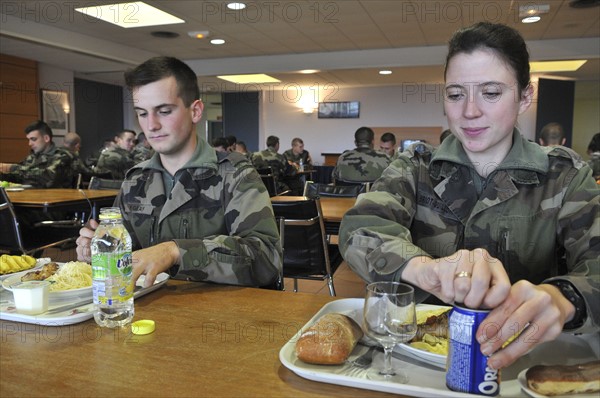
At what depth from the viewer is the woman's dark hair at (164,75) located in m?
1.63

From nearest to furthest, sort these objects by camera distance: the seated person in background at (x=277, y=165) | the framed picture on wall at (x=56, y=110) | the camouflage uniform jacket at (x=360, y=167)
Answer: the camouflage uniform jacket at (x=360, y=167), the seated person in background at (x=277, y=165), the framed picture on wall at (x=56, y=110)

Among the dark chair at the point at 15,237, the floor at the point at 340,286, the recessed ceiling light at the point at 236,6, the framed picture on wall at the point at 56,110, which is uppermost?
the recessed ceiling light at the point at 236,6

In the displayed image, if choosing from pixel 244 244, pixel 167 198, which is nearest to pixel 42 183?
pixel 167 198

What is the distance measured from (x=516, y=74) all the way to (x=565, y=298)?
2.05 feet

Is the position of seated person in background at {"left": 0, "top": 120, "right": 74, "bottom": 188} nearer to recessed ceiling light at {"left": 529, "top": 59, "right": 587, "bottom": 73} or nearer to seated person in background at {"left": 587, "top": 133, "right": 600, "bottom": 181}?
seated person in background at {"left": 587, "top": 133, "right": 600, "bottom": 181}

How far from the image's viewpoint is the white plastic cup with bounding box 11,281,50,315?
1072 mm

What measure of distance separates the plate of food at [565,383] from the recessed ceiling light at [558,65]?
903cm

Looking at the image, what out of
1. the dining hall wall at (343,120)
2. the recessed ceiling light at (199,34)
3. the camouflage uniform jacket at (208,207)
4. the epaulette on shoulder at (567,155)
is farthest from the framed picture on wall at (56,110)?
the epaulette on shoulder at (567,155)

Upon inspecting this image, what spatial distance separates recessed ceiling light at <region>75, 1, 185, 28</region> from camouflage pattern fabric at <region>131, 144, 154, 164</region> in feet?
6.34

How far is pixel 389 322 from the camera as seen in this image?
0.81m

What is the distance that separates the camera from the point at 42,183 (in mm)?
5328

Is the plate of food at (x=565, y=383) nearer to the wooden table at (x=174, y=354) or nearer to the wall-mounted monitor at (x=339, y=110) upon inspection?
the wooden table at (x=174, y=354)

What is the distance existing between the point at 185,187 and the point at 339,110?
470 inches

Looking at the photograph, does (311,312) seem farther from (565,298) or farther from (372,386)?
(565,298)
